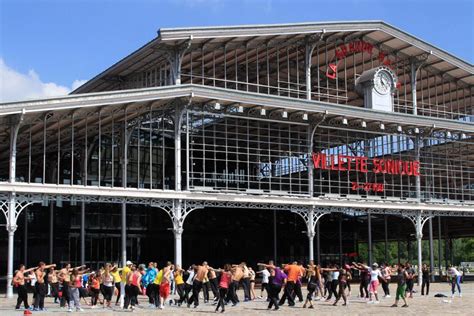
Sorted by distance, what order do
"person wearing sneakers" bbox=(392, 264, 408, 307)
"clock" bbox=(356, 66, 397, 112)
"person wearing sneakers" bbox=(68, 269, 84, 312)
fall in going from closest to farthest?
"person wearing sneakers" bbox=(68, 269, 84, 312) < "person wearing sneakers" bbox=(392, 264, 408, 307) < "clock" bbox=(356, 66, 397, 112)

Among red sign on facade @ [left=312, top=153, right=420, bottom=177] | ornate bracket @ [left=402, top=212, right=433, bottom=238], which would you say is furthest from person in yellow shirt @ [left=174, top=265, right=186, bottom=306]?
ornate bracket @ [left=402, top=212, right=433, bottom=238]

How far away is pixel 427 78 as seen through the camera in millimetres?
46281

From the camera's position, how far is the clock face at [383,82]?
136 feet

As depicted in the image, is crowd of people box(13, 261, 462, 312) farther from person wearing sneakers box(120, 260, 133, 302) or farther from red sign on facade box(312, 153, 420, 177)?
red sign on facade box(312, 153, 420, 177)

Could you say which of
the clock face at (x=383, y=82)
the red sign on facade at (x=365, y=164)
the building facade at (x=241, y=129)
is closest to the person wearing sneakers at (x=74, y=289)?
the building facade at (x=241, y=129)

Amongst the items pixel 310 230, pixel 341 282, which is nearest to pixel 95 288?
pixel 341 282

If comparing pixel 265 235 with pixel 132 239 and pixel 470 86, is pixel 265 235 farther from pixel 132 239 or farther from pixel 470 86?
pixel 470 86

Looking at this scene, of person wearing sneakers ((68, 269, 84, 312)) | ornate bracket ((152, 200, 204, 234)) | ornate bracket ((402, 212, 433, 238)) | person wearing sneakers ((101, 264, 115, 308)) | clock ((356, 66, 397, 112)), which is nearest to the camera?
person wearing sneakers ((68, 269, 84, 312))

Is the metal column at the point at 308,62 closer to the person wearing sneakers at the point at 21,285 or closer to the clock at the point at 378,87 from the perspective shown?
the clock at the point at 378,87

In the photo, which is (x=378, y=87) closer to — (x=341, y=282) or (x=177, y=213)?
(x=177, y=213)

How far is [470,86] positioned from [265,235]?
17345 millimetres

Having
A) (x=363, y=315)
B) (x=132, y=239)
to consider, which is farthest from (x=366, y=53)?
(x=363, y=315)

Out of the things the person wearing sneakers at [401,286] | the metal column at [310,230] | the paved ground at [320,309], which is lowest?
the paved ground at [320,309]

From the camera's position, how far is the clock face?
41.5m
